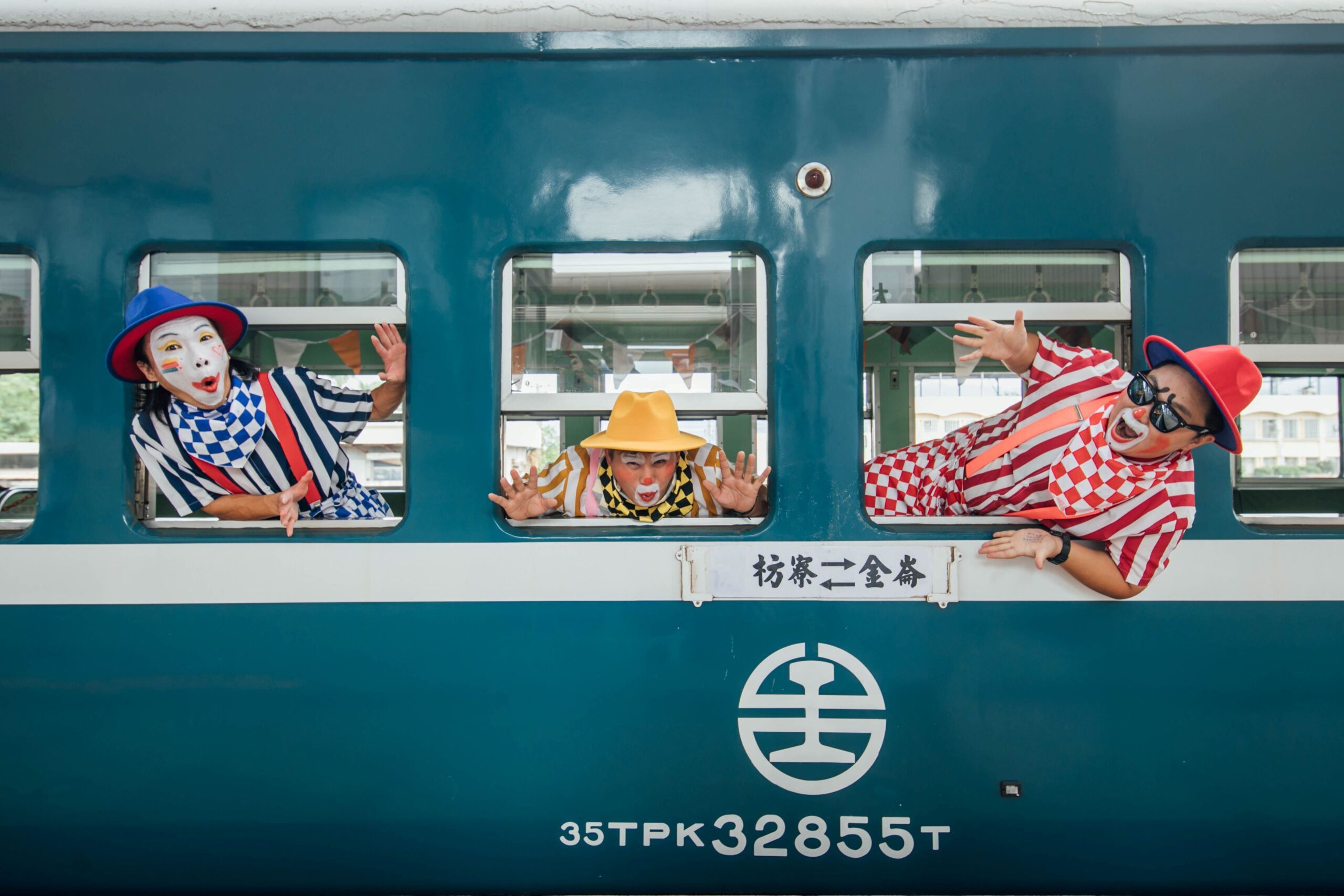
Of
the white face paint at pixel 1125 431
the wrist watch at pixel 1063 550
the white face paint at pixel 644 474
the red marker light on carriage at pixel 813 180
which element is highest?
the red marker light on carriage at pixel 813 180

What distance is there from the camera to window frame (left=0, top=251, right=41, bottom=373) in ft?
7.55

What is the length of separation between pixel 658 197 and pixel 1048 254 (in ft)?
3.65

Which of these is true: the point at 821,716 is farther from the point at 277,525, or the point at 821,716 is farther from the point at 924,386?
the point at 924,386

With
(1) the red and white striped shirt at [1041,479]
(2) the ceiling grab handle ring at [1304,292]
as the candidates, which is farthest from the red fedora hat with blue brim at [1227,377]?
(2) the ceiling grab handle ring at [1304,292]

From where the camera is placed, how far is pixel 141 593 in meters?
2.27

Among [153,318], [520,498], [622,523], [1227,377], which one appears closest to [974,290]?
[1227,377]

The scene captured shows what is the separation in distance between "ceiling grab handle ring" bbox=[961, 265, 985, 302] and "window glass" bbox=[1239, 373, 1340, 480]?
209 cm

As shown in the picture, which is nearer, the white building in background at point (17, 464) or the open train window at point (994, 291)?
the open train window at point (994, 291)

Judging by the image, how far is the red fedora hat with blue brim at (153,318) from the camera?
85.1 inches

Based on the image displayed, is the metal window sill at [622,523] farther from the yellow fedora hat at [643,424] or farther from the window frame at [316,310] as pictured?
the window frame at [316,310]

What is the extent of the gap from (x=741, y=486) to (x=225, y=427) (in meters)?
1.45

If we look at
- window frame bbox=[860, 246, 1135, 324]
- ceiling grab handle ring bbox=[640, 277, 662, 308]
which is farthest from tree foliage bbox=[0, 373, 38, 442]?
window frame bbox=[860, 246, 1135, 324]

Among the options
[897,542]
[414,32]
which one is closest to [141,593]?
[414,32]

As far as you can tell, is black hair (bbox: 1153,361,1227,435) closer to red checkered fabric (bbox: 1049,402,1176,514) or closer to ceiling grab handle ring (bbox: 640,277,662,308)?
red checkered fabric (bbox: 1049,402,1176,514)
